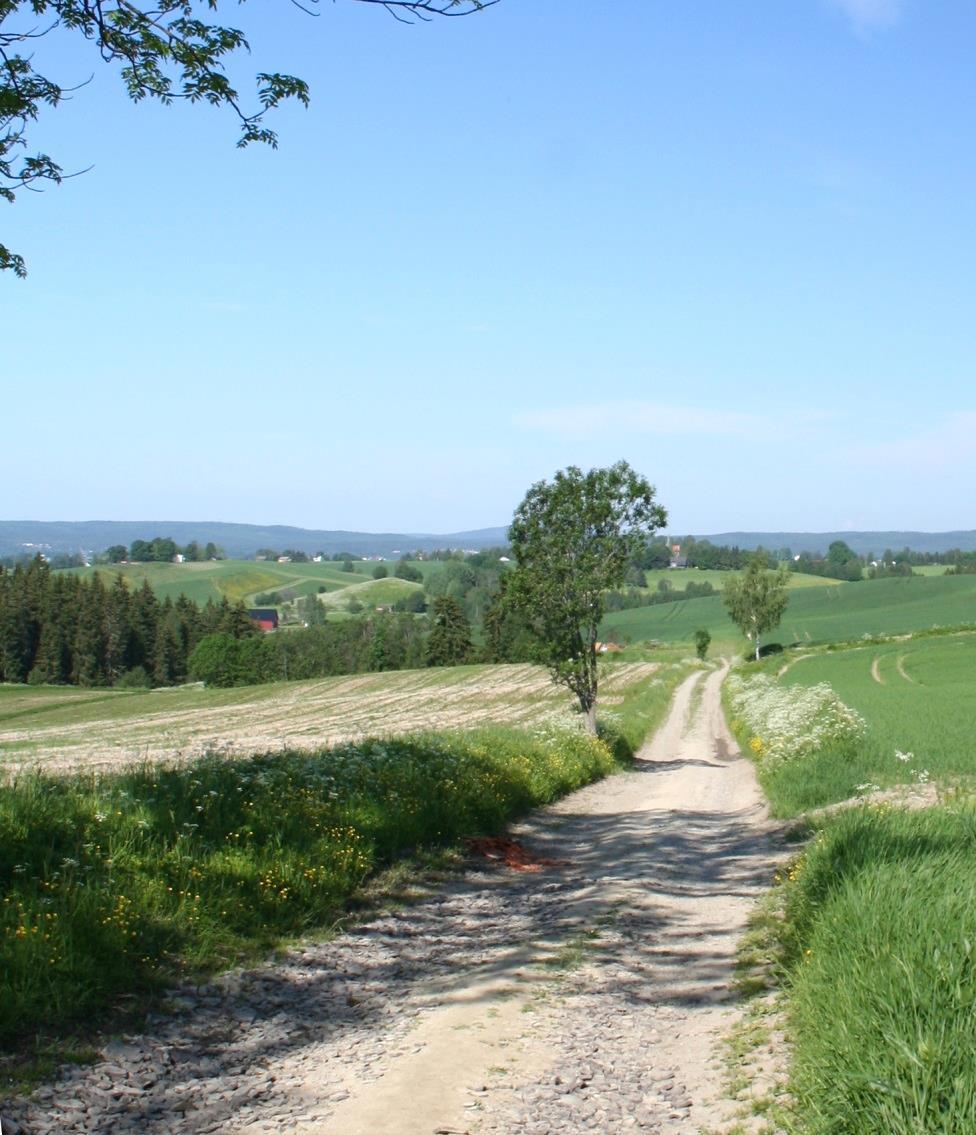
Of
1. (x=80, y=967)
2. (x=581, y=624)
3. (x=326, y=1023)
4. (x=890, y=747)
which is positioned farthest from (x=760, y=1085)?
(x=581, y=624)

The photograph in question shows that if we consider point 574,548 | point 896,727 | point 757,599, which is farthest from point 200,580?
point 896,727

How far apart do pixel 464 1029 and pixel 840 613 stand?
12643cm

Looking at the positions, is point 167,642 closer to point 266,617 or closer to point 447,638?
point 447,638

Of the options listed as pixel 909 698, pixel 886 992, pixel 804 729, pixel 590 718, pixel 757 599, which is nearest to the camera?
pixel 886 992

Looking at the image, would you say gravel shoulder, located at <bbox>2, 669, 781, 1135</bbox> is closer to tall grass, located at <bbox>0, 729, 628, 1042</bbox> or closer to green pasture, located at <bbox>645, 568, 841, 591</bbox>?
tall grass, located at <bbox>0, 729, 628, 1042</bbox>

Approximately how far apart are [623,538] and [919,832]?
21.8m

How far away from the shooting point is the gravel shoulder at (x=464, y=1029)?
16.3 feet

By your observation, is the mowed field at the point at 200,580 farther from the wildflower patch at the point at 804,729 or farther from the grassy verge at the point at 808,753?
the grassy verge at the point at 808,753

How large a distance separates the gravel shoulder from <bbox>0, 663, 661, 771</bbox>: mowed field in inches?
1180

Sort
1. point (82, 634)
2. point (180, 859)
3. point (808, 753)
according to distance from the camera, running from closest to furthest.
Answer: point (180, 859) → point (808, 753) → point (82, 634)

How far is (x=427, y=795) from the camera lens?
12.5 meters

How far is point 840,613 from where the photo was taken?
412 ft

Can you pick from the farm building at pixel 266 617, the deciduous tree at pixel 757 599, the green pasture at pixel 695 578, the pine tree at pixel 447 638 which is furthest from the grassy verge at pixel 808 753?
the green pasture at pixel 695 578

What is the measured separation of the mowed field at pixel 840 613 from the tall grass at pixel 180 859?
95926mm
